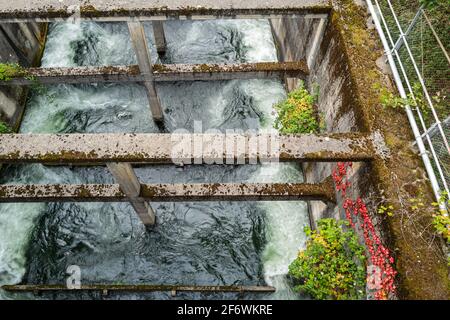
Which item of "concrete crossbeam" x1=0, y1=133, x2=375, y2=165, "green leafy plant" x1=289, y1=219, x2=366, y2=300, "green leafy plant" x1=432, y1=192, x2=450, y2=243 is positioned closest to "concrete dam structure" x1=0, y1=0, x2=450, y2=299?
"concrete crossbeam" x1=0, y1=133, x2=375, y2=165

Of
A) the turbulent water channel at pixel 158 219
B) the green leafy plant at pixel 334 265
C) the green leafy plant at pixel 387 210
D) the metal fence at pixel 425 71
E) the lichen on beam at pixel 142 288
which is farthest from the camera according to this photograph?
the turbulent water channel at pixel 158 219

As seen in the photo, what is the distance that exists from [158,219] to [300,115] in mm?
4048

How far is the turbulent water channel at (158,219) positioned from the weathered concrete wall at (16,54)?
35 cm

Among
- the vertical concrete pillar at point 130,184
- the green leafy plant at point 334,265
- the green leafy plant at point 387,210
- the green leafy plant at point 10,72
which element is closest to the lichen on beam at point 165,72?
the green leafy plant at point 10,72

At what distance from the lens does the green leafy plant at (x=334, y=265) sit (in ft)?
16.8

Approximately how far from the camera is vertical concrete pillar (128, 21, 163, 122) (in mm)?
6431

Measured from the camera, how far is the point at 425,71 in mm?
6074

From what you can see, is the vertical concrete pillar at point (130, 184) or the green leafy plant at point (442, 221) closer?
the green leafy plant at point (442, 221)

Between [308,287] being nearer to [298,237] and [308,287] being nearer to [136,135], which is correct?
[298,237]

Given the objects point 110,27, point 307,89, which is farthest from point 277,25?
point 110,27

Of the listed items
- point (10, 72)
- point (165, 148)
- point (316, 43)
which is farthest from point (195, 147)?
point (10, 72)

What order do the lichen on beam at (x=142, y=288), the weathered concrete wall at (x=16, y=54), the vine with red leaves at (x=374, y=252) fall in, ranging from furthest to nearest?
1. the weathered concrete wall at (x=16, y=54)
2. the lichen on beam at (x=142, y=288)
3. the vine with red leaves at (x=374, y=252)

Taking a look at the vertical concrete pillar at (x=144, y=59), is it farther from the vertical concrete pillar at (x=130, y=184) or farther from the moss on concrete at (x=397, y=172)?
the moss on concrete at (x=397, y=172)

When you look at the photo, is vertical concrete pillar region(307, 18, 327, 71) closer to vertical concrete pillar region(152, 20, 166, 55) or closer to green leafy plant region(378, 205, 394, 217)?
green leafy plant region(378, 205, 394, 217)
